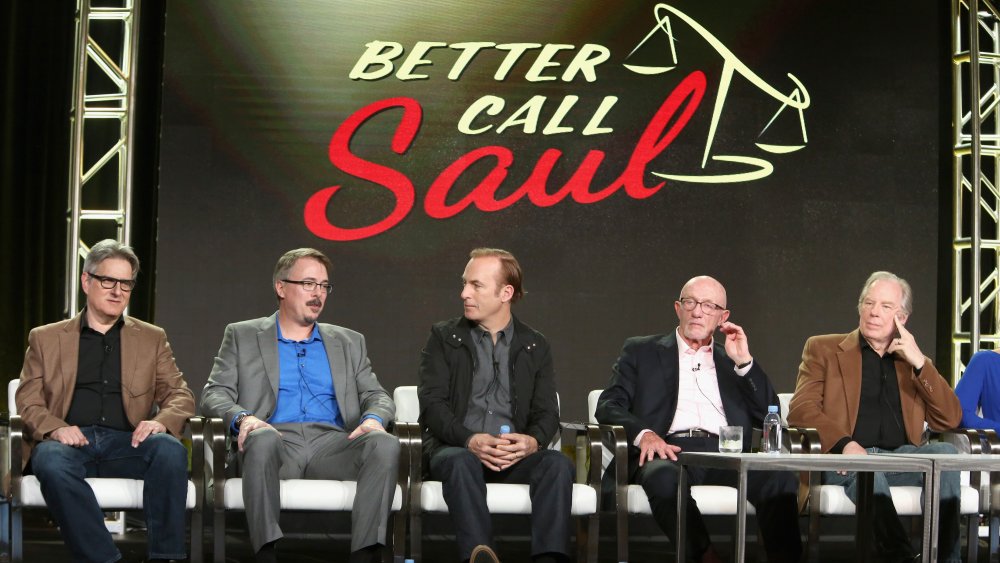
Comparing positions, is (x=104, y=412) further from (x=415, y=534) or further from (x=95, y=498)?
(x=415, y=534)

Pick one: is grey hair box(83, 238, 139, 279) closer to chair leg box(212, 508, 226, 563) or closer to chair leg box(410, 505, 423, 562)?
chair leg box(212, 508, 226, 563)

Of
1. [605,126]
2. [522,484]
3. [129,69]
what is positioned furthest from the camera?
[605,126]

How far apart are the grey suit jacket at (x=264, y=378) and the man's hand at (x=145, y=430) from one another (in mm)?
204

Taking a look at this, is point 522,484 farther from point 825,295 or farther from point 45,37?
point 45,37

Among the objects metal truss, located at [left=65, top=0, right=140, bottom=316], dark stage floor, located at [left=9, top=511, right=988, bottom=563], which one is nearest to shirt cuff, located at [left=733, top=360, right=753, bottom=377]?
dark stage floor, located at [left=9, top=511, right=988, bottom=563]

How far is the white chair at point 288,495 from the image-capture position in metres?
4.62

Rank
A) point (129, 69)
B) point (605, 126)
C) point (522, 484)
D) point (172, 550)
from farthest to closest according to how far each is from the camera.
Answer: point (605, 126), point (129, 69), point (522, 484), point (172, 550)

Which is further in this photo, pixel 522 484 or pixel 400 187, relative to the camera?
pixel 400 187

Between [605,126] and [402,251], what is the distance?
1.25 m

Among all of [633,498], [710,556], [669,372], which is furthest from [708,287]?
[710,556]

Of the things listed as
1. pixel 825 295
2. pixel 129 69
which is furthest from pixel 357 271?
pixel 825 295

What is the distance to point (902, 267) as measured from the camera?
6.82 m

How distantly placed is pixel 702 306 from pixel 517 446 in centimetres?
102

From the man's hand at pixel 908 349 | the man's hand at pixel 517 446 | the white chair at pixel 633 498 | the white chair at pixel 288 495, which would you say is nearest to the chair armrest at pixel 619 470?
the white chair at pixel 633 498
